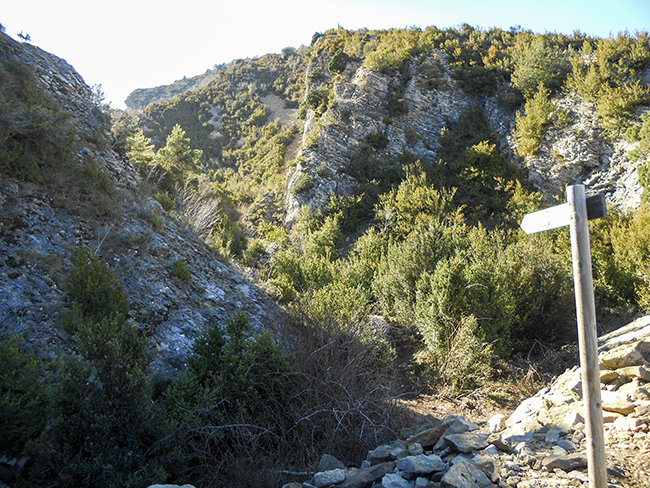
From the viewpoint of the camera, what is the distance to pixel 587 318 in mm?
2352

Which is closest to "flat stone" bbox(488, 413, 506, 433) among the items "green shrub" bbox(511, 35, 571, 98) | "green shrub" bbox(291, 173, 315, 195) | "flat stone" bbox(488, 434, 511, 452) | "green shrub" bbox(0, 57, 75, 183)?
"flat stone" bbox(488, 434, 511, 452)

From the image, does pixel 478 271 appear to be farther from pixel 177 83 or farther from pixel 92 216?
pixel 177 83

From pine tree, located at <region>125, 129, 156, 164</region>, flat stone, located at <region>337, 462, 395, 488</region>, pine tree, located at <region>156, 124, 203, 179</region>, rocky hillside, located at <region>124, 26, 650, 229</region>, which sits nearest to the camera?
flat stone, located at <region>337, 462, 395, 488</region>

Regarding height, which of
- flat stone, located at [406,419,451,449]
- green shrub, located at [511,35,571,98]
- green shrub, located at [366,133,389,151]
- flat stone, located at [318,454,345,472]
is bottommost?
flat stone, located at [318,454,345,472]

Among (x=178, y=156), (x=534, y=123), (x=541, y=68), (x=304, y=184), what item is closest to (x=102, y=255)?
(x=178, y=156)

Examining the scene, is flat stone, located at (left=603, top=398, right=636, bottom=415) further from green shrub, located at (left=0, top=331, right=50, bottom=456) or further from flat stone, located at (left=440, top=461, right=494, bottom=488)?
green shrub, located at (left=0, top=331, right=50, bottom=456)

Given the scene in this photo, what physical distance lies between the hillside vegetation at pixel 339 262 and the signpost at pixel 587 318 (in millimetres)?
2509

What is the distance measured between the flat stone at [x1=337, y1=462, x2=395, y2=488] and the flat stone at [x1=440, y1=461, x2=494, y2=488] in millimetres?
591

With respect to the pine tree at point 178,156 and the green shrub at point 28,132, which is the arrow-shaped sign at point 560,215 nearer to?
the green shrub at point 28,132

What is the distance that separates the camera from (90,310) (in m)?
5.79

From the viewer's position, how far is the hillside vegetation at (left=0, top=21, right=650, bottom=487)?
11.2ft

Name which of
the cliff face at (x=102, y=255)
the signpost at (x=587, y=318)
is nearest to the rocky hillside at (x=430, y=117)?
the cliff face at (x=102, y=255)

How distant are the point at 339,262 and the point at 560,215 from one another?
41.5 feet

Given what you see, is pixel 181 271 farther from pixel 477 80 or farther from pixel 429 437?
pixel 477 80
